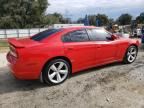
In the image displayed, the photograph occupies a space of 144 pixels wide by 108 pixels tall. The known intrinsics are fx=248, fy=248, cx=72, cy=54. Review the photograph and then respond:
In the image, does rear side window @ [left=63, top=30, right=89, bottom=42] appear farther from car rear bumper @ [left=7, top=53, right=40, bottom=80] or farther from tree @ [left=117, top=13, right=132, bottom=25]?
tree @ [left=117, top=13, right=132, bottom=25]

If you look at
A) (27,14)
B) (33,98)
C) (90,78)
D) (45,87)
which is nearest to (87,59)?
(90,78)

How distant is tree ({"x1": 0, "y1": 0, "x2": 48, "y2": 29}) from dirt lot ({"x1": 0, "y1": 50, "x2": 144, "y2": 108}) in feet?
153

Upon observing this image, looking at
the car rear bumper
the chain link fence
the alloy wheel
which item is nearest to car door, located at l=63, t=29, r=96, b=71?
the alloy wheel

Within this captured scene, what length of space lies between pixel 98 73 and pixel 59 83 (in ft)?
4.41

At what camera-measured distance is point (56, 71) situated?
20.3 ft

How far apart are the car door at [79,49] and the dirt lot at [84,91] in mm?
377

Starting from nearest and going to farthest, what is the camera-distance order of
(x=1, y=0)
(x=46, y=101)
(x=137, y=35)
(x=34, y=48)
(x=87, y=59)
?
(x=46, y=101)
(x=34, y=48)
(x=87, y=59)
(x=137, y=35)
(x=1, y=0)

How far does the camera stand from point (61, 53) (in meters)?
6.19

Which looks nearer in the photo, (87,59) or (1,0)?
(87,59)

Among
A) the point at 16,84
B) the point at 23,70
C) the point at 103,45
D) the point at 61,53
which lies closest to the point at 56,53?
the point at 61,53

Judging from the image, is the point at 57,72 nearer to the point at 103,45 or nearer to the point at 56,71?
the point at 56,71

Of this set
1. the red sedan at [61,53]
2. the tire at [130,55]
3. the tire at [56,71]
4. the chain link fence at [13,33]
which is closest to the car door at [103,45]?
the red sedan at [61,53]

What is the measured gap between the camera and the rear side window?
6531 millimetres

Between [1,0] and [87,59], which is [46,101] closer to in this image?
[87,59]
